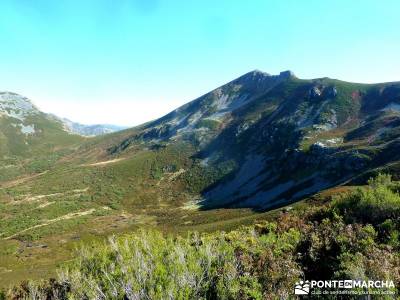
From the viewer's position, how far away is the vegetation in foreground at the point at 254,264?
67.2 ft

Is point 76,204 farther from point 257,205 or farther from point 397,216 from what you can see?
point 397,216

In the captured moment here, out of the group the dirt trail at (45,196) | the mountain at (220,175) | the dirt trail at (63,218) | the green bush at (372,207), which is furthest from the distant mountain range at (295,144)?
the green bush at (372,207)

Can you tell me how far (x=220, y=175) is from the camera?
471ft

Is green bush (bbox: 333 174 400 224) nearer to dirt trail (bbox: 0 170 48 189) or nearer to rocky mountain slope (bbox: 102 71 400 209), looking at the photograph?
rocky mountain slope (bbox: 102 71 400 209)

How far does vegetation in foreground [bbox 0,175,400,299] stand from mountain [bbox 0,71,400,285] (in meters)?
42.1

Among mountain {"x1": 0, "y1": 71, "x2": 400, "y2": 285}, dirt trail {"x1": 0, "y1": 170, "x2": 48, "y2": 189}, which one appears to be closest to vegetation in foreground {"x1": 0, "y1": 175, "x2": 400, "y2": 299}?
mountain {"x1": 0, "y1": 71, "x2": 400, "y2": 285}

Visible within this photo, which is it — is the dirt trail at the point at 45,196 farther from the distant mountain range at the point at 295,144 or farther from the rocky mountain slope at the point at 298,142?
the rocky mountain slope at the point at 298,142

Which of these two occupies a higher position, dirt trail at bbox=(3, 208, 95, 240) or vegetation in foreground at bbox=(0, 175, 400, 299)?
vegetation in foreground at bbox=(0, 175, 400, 299)

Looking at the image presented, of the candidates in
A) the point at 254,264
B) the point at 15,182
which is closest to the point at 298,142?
the point at 254,264

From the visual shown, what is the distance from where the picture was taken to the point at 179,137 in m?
198

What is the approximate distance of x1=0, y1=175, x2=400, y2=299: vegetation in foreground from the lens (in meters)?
20.5

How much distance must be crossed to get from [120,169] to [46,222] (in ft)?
200

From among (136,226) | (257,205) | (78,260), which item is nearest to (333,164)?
(257,205)

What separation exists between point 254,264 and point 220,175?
119100 mm
